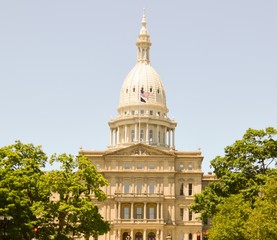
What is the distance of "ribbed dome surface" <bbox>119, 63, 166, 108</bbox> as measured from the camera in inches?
6373

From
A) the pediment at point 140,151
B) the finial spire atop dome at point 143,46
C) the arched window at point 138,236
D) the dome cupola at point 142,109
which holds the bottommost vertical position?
the arched window at point 138,236

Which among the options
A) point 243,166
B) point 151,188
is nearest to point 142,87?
point 151,188

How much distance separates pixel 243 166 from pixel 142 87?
8573 centimetres

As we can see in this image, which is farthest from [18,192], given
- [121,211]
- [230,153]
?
[121,211]

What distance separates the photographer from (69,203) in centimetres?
7131

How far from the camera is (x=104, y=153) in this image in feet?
449

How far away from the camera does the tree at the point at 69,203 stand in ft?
228

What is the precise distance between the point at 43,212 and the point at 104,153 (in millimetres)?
69105

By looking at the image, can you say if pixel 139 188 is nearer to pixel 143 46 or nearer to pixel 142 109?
pixel 142 109

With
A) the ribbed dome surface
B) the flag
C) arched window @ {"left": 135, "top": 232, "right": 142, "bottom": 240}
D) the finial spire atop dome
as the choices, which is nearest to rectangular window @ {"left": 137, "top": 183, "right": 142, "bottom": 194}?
arched window @ {"left": 135, "top": 232, "right": 142, "bottom": 240}

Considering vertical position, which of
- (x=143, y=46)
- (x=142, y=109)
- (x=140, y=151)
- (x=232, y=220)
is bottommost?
(x=232, y=220)

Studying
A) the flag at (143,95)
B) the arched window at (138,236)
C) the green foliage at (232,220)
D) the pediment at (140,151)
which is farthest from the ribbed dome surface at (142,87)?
the green foliage at (232,220)

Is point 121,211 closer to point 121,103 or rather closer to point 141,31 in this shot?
point 121,103

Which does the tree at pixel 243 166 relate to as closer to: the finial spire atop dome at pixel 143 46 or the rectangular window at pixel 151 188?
the rectangular window at pixel 151 188
